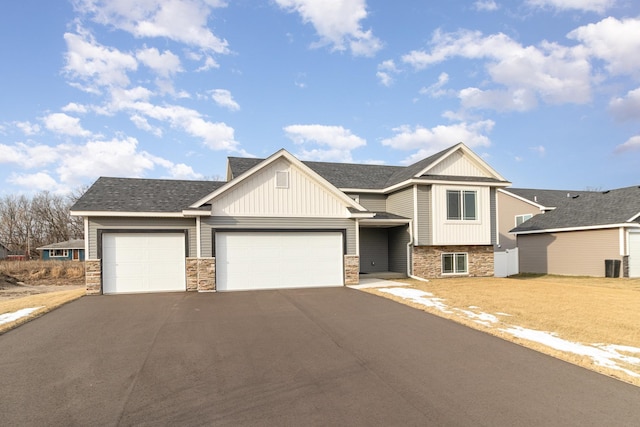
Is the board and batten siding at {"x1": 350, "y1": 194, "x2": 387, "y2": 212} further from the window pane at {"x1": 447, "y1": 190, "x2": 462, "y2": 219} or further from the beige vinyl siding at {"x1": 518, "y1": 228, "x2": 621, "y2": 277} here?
the beige vinyl siding at {"x1": 518, "y1": 228, "x2": 621, "y2": 277}

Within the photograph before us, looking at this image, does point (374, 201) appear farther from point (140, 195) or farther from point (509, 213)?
point (509, 213)

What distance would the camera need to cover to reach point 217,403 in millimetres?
4594

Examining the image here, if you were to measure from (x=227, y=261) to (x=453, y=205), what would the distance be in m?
10.8

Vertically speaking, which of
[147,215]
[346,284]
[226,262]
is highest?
[147,215]

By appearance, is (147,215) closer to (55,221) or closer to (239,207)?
(239,207)

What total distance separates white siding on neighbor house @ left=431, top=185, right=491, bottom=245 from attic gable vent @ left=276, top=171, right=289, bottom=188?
284 inches

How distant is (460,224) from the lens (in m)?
18.6

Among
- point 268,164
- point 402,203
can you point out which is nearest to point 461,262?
point 402,203

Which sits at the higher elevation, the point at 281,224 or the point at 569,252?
the point at 281,224

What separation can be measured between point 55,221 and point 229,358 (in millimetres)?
70171

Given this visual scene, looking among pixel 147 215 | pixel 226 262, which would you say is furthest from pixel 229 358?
pixel 147 215

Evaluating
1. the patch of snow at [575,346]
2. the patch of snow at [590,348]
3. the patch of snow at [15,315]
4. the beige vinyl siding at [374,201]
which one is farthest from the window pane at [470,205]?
the patch of snow at [15,315]

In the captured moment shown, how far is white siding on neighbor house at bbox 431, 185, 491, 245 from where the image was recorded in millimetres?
18359

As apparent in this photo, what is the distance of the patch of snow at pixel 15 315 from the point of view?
9.50m
